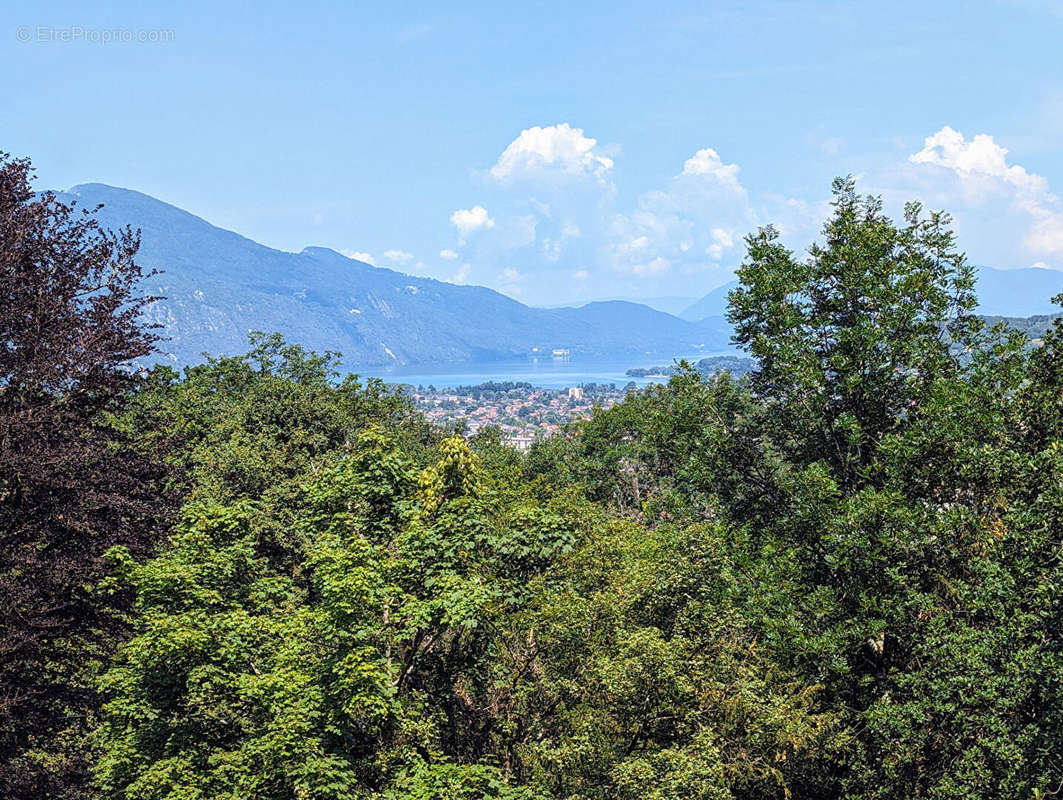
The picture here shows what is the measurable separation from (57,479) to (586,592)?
10190 mm

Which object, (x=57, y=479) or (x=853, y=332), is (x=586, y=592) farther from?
(x=57, y=479)

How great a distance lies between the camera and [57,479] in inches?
495

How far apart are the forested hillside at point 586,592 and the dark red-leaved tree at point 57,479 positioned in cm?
7

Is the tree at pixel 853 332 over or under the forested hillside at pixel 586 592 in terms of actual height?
over

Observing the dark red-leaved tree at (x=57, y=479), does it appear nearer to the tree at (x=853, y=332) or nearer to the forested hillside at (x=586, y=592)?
the forested hillside at (x=586, y=592)

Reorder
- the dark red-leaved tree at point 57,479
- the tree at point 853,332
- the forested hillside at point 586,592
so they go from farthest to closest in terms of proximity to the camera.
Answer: the tree at point 853,332 < the dark red-leaved tree at point 57,479 < the forested hillside at point 586,592

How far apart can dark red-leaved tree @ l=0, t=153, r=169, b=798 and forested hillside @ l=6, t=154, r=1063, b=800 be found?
0.07m

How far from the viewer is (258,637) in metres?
12.7

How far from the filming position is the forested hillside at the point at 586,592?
35.6 feet

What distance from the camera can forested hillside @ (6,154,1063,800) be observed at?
10.9m

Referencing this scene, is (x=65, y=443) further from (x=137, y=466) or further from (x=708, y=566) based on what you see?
(x=708, y=566)

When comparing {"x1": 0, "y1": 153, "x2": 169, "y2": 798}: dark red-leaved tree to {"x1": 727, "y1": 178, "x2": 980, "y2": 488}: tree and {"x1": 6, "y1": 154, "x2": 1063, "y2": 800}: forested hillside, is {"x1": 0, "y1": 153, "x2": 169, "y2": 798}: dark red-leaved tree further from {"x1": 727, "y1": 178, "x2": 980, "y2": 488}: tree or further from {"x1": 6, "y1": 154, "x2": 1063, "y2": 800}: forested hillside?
{"x1": 727, "y1": 178, "x2": 980, "y2": 488}: tree

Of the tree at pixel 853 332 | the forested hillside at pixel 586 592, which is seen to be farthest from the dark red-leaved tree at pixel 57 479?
the tree at pixel 853 332

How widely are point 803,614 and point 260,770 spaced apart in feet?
32.9
